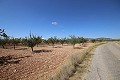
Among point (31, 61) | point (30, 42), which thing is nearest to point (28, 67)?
point (31, 61)

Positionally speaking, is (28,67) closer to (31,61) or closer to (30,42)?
(31,61)

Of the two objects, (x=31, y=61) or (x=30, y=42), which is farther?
(x=30, y=42)

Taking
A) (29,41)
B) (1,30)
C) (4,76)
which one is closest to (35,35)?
(29,41)

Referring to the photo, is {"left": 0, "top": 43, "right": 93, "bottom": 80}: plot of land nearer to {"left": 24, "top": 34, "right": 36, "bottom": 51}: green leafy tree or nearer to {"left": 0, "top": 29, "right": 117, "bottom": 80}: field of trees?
{"left": 0, "top": 29, "right": 117, "bottom": 80}: field of trees

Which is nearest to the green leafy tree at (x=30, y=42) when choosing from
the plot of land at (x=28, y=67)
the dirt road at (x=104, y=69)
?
the plot of land at (x=28, y=67)

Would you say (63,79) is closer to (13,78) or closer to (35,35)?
(13,78)

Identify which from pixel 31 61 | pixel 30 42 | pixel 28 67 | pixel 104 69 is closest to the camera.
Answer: pixel 104 69

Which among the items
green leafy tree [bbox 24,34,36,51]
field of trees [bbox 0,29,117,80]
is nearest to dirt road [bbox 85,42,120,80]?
field of trees [bbox 0,29,117,80]

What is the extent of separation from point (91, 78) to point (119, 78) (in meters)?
1.82

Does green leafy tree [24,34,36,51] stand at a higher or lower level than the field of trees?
higher

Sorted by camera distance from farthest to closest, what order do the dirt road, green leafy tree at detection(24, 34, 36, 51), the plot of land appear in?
1. green leafy tree at detection(24, 34, 36, 51)
2. the plot of land
3. the dirt road

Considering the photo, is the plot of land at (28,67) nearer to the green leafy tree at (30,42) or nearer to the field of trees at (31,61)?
the field of trees at (31,61)

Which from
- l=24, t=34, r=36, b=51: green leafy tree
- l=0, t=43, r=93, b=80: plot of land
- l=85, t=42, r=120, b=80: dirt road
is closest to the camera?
l=85, t=42, r=120, b=80: dirt road

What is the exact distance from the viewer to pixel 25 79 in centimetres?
1049
